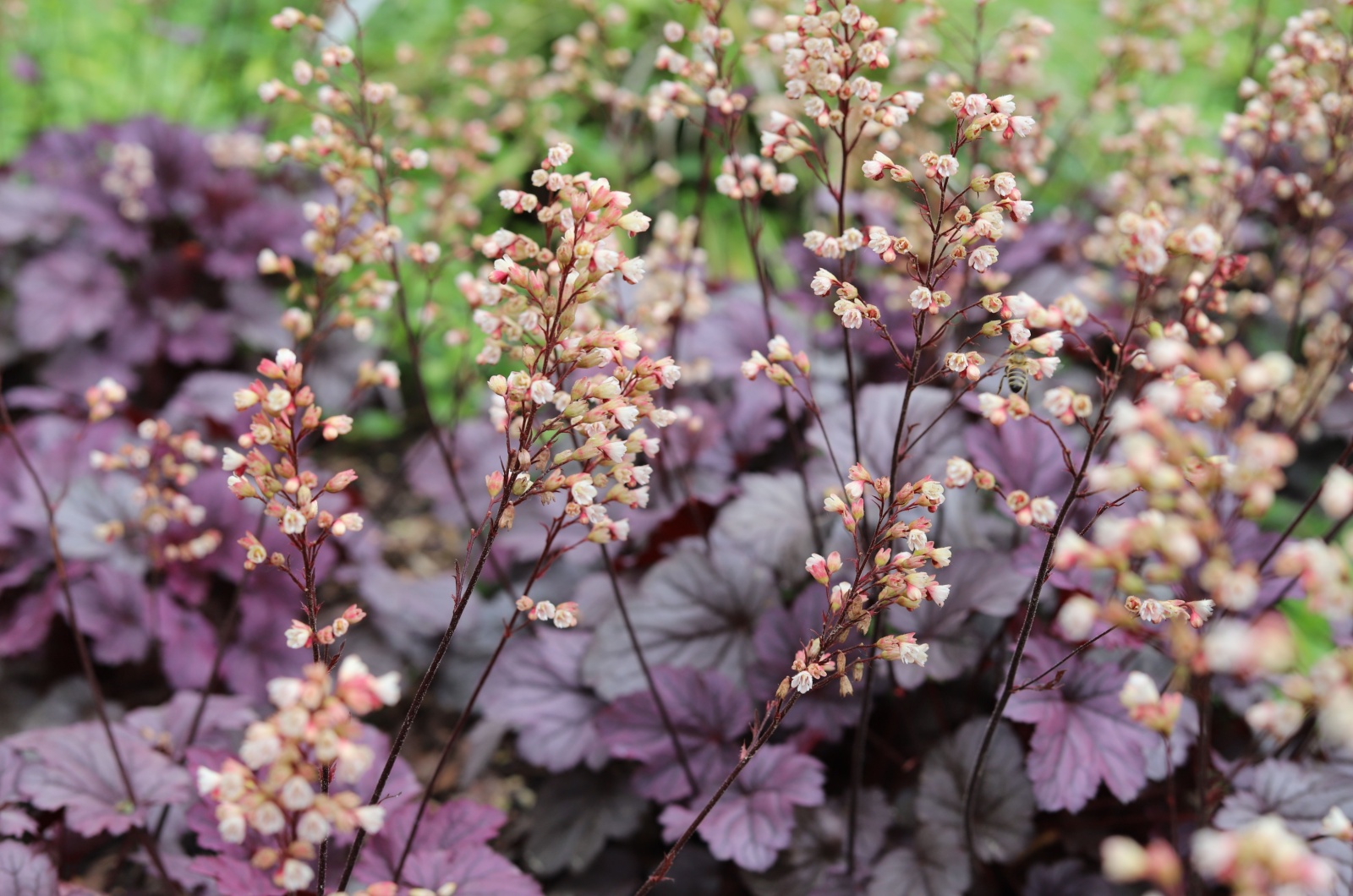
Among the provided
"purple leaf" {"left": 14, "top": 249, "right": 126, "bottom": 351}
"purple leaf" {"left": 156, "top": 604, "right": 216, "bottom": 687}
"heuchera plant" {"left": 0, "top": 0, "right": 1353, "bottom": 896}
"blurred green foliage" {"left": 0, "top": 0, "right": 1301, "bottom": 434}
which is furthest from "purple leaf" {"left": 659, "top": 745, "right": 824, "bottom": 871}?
"purple leaf" {"left": 14, "top": 249, "right": 126, "bottom": 351}

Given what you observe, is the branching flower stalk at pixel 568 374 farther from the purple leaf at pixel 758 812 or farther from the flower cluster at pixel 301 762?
the purple leaf at pixel 758 812

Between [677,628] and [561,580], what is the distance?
46 cm

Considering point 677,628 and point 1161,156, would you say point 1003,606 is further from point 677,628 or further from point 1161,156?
point 1161,156

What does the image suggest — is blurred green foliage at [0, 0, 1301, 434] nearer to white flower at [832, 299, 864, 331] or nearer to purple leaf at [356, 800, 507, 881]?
purple leaf at [356, 800, 507, 881]

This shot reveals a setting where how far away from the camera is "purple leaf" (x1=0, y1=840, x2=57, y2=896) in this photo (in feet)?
5.01

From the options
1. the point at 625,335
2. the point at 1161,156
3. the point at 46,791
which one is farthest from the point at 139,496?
the point at 1161,156

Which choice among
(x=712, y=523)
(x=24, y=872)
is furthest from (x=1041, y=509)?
(x=24, y=872)

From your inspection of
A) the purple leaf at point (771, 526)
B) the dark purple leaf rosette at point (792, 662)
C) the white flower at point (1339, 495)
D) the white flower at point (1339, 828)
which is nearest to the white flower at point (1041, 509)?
the white flower at point (1339, 495)

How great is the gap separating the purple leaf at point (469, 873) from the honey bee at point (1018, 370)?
1.14 metres

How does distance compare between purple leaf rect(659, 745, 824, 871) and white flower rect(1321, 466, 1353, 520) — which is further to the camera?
purple leaf rect(659, 745, 824, 871)

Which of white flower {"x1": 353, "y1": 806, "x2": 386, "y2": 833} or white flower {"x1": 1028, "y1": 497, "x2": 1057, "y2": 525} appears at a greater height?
white flower {"x1": 1028, "y1": 497, "x2": 1057, "y2": 525}

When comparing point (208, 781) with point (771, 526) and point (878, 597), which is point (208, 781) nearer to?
point (878, 597)

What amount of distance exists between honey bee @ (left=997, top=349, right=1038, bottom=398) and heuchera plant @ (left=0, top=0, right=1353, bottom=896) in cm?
1

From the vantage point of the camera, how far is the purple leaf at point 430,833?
66.2 inches
